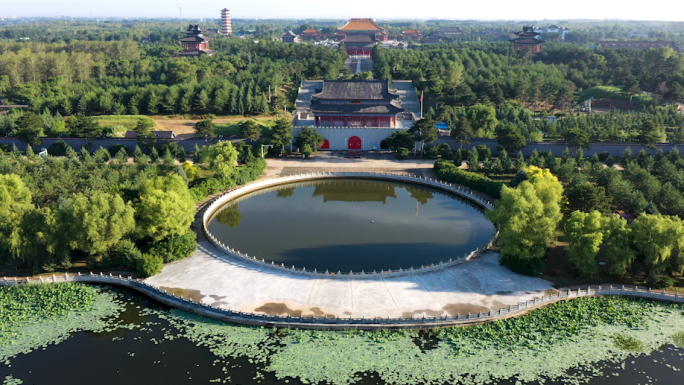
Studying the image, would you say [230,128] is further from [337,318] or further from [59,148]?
[337,318]

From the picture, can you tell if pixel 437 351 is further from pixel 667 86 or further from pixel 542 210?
pixel 667 86

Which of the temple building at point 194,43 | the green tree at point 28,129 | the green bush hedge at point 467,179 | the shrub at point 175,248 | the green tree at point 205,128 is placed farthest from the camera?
the temple building at point 194,43

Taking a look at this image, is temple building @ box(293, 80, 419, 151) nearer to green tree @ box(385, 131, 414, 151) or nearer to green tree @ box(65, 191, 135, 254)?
green tree @ box(385, 131, 414, 151)

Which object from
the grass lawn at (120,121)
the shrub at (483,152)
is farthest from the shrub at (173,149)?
the shrub at (483,152)

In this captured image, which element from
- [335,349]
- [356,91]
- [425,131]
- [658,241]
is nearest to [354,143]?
[356,91]

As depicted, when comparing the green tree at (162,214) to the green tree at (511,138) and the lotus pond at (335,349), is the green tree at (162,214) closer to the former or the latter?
the lotus pond at (335,349)

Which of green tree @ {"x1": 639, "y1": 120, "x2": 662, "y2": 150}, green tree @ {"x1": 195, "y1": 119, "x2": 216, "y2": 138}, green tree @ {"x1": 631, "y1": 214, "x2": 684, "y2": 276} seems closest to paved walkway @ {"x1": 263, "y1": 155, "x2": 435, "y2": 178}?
green tree @ {"x1": 195, "y1": 119, "x2": 216, "y2": 138}
